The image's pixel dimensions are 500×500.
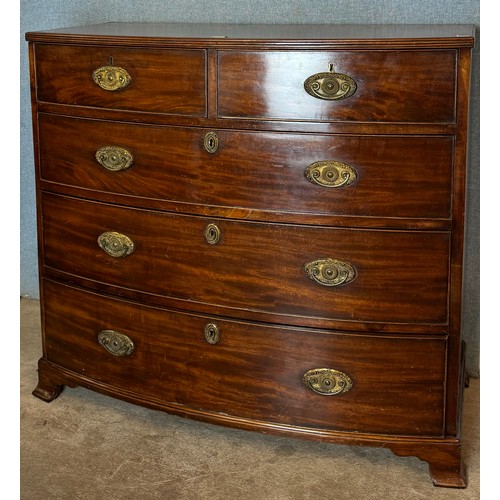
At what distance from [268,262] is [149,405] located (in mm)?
573

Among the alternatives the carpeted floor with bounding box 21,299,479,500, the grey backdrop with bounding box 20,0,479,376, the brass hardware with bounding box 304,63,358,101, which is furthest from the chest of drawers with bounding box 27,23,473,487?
the grey backdrop with bounding box 20,0,479,376

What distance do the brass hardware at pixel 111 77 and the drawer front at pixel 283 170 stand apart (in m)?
0.10

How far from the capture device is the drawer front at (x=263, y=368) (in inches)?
84.0

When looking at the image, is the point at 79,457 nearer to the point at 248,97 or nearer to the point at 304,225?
the point at 304,225

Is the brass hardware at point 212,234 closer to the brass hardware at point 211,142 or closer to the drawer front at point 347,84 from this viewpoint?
the brass hardware at point 211,142

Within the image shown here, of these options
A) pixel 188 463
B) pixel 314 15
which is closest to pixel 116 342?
pixel 188 463

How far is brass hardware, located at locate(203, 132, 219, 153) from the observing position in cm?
211

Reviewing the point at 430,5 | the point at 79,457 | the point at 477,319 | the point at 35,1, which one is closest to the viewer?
the point at 79,457

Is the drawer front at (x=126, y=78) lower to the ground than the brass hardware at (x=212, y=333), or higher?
higher

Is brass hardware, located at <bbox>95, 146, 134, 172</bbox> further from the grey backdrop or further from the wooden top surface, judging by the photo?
the grey backdrop

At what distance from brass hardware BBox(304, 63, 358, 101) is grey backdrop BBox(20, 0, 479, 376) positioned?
703mm

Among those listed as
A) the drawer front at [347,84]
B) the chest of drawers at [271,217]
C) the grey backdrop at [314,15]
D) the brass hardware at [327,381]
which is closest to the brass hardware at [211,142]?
the chest of drawers at [271,217]

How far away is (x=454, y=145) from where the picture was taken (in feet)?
6.44
